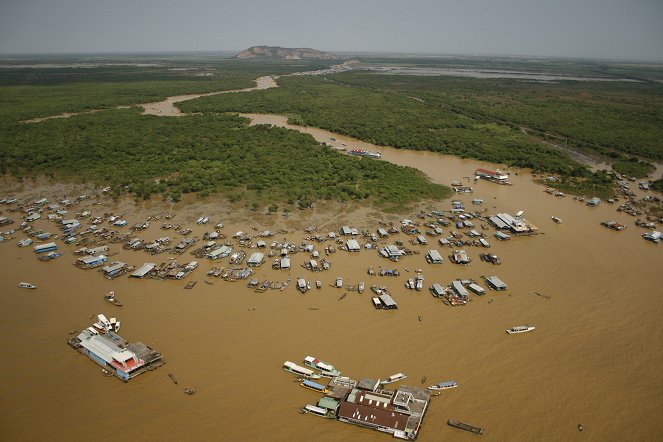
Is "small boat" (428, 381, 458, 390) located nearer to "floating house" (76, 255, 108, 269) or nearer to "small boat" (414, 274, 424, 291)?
"small boat" (414, 274, 424, 291)

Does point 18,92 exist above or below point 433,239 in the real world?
above

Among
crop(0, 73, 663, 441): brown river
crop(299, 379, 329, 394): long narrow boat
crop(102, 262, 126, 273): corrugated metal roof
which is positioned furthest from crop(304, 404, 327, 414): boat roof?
crop(102, 262, 126, 273): corrugated metal roof

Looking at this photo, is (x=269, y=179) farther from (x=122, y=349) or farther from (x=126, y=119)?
(x=126, y=119)

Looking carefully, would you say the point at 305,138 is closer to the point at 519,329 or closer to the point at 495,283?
the point at 495,283

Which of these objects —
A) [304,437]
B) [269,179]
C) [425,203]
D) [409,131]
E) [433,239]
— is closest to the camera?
[304,437]

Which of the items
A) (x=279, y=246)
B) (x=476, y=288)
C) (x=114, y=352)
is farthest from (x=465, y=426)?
(x=279, y=246)

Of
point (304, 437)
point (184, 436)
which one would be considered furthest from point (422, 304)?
point (184, 436)
